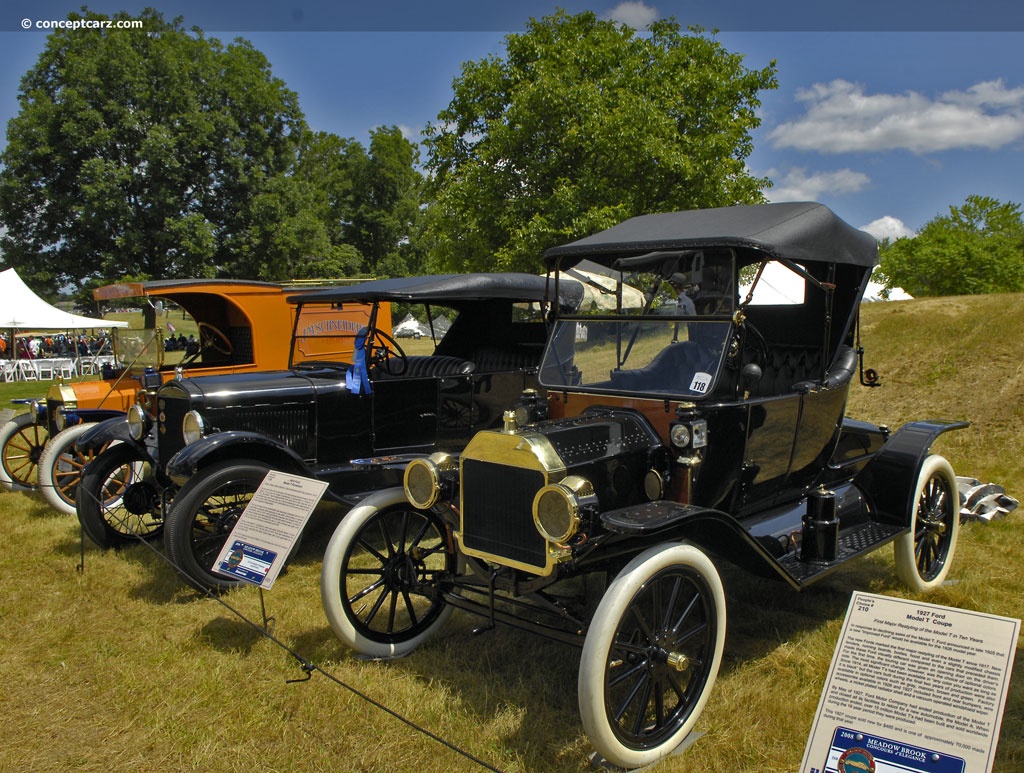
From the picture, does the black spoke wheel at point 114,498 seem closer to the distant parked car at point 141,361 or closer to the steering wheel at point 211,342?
the distant parked car at point 141,361

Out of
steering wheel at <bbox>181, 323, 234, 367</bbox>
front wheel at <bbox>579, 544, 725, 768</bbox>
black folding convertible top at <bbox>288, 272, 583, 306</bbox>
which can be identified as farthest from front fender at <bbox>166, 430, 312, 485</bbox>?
steering wheel at <bbox>181, 323, 234, 367</bbox>

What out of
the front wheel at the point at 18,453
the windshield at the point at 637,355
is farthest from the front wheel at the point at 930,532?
the front wheel at the point at 18,453

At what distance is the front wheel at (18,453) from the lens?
7508 mm

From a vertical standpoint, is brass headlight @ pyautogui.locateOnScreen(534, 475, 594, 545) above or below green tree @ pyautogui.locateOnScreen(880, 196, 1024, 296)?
below

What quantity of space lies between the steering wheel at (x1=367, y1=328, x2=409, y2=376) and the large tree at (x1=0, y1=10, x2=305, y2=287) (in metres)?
16.4

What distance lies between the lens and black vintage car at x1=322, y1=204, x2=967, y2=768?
2994mm

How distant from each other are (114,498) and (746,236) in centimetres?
514

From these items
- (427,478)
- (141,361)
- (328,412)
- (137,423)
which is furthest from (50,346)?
(427,478)

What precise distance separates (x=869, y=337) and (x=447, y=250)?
8832 millimetres

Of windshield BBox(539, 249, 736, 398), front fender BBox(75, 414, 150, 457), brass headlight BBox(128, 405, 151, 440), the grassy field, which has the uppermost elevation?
windshield BBox(539, 249, 736, 398)

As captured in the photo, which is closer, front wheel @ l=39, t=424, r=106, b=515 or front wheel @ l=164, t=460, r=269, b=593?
front wheel @ l=164, t=460, r=269, b=593

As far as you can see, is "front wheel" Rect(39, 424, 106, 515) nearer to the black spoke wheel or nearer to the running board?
the black spoke wheel

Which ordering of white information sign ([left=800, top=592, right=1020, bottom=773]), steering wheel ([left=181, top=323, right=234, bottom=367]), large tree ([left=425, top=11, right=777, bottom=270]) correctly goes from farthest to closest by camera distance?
large tree ([left=425, top=11, right=777, bottom=270])
steering wheel ([left=181, top=323, right=234, bottom=367])
white information sign ([left=800, top=592, right=1020, bottom=773])

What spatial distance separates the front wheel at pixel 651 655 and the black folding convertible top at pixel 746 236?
149 centimetres
